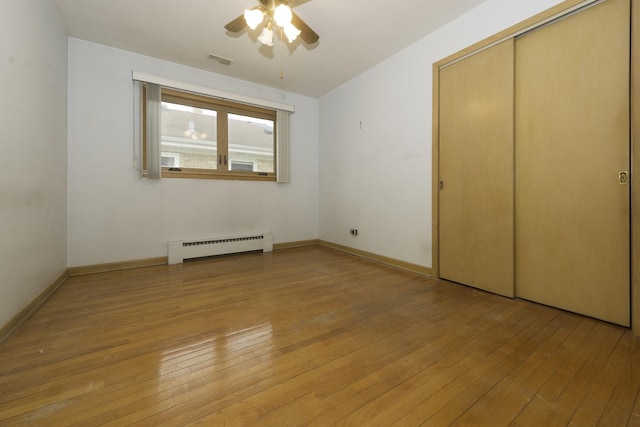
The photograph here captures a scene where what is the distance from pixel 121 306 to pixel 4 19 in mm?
2095

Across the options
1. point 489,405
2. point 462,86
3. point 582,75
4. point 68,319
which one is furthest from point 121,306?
point 582,75

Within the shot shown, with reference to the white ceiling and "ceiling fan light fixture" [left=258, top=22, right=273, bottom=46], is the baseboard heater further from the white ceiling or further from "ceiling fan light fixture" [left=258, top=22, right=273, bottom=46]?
"ceiling fan light fixture" [left=258, top=22, right=273, bottom=46]

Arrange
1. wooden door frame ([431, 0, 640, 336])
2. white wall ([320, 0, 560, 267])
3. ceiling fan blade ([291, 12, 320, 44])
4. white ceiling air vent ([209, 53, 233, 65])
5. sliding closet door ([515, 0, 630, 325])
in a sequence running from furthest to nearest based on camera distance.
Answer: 1. white ceiling air vent ([209, 53, 233, 65])
2. white wall ([320, 0, 560, 267])
3. ceiling fan blade ([291, 12, 320, 44])
4. sliding closet door ([515, 0, 630, 325])
5. wooden door frame ([431, 0, 640, 336])

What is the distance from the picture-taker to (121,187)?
3.10 meters

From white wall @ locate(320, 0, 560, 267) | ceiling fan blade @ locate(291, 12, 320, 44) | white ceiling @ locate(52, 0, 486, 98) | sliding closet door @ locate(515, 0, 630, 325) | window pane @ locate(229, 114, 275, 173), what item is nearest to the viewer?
sliding closet door @ locate(515, 0, 630, 325)

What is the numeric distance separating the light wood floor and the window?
192 cm

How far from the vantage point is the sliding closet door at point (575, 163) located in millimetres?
1706

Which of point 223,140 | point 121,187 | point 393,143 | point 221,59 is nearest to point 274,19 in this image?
point 221,59

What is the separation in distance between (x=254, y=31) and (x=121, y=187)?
2.46 m

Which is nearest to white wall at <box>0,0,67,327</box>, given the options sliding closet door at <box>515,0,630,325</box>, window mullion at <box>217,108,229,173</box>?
window mullion at <box>217,108,229,173</box>

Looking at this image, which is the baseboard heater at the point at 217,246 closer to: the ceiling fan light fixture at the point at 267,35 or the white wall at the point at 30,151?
the white wall at the point at 30,151

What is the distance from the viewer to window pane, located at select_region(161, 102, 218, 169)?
11.1ft

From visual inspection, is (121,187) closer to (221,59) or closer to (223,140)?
(223,140)

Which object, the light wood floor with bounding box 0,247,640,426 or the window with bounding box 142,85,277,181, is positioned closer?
the light wood floor with bounding box 0,247,640,426
